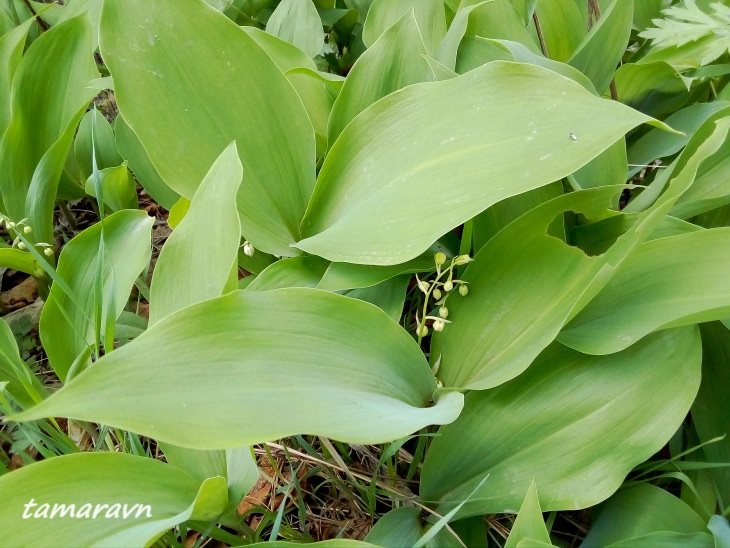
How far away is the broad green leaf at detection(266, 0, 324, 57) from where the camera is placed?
1.09 meters

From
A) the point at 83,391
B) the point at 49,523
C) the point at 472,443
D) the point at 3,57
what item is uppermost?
the point at 3,57

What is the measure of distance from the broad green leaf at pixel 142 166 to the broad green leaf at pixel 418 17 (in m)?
0.45

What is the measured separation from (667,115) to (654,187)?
36 centimetres

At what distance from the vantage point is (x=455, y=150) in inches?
25.7

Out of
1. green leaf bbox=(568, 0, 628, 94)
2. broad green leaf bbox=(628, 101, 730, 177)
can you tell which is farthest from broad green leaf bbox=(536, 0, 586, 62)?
broad green leaf bbox=(628, 101, 730, 177)

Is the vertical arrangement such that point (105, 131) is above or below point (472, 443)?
above

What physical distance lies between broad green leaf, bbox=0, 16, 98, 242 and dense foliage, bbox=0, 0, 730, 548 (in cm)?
11

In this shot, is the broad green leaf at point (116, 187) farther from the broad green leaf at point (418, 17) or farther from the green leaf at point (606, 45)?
the green leaf at point (606, 45)

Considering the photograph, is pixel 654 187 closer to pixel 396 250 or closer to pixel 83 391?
pixel 396 250

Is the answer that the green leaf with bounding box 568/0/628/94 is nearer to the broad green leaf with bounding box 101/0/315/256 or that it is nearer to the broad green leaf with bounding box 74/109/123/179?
the broad green leaf with bounding box 101/0/315/256

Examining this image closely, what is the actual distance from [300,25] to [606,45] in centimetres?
55

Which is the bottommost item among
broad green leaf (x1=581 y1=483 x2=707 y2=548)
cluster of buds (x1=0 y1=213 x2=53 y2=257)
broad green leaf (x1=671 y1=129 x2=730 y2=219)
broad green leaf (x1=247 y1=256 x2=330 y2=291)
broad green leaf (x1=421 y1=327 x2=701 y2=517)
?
broad green leaf (x1=581 y1=483 x2=707 y2=548)

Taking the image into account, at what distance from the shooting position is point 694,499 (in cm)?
73

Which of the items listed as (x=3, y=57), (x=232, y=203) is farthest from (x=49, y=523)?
(x=3, y=57)
